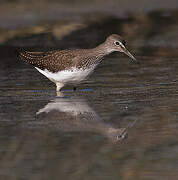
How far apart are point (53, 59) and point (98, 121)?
8.41 ft

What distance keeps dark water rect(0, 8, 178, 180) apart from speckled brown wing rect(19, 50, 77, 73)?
365 mm

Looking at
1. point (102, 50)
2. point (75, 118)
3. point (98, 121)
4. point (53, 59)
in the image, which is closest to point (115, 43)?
point (102, 50)

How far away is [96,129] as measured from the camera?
25.0 feet

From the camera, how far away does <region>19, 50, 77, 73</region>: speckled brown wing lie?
32.6 ft

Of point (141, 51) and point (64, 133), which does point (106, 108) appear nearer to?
point (64, 133)

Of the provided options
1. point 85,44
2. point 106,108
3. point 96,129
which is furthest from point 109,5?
point 96,129

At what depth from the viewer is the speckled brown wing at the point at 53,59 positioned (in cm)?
993

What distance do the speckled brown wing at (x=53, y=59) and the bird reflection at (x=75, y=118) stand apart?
73 centimetres

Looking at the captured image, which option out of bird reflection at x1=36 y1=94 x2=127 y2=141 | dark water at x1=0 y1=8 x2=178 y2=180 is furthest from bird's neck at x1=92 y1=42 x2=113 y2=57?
bird reflection at x1=36 y1=94 x2=127 y2=141

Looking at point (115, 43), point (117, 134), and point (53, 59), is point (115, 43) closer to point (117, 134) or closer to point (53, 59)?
point (53, 59)

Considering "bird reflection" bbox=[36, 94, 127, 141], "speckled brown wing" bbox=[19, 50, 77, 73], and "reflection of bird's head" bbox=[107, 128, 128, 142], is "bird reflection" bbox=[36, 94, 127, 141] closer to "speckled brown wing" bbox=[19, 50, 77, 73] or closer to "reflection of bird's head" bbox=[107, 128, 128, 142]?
"reflection of bird's head" bbox=[107, 128, 128, 142]

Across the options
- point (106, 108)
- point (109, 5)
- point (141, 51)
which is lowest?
point (106, 108)

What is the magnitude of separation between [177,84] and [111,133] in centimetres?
297

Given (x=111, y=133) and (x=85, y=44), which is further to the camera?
(x=85, y=44)
